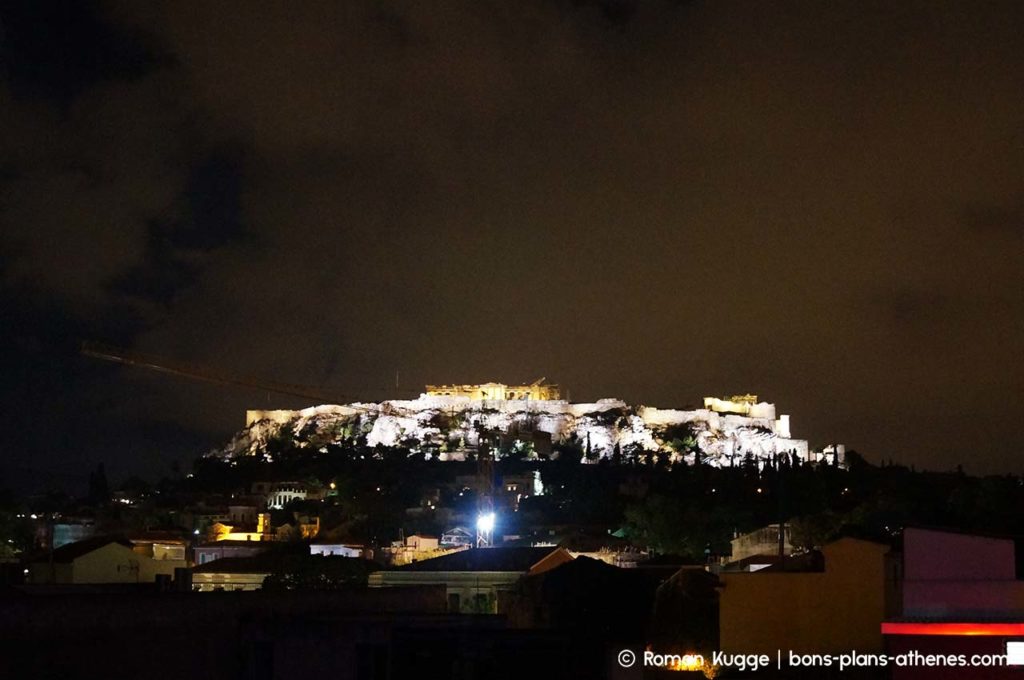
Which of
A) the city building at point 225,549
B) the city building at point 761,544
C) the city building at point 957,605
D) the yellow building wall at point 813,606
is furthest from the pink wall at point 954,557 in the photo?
the city building at point 225,549

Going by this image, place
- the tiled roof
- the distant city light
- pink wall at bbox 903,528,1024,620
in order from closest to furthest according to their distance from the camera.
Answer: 1. pink wall at bbox 903,528,1024,620
2. the tiled roof
3. the distant city light

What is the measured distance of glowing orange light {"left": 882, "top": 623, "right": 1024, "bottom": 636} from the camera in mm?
18438

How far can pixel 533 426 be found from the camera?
142 meters

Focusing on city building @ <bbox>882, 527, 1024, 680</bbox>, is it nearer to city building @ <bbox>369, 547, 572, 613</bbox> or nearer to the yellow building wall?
the yellow building wall

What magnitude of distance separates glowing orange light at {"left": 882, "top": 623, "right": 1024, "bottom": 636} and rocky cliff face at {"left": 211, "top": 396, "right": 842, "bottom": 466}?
112 meters

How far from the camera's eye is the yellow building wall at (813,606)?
21.7 metres

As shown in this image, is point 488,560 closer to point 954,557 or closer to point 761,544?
point 761,544

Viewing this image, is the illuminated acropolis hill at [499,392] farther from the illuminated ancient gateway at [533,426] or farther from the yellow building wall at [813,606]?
the yellow building wall at [813,606]

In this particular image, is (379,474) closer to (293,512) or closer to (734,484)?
(293,512)

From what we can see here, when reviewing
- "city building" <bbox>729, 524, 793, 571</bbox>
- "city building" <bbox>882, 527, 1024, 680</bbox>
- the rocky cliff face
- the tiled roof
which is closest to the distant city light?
"city building" <bbox>729, 524, 793, 571</bbox>

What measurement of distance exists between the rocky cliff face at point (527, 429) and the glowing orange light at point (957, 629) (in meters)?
112

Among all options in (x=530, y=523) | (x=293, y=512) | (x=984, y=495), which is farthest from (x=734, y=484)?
(x=984, y=495)

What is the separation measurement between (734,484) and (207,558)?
119 ft

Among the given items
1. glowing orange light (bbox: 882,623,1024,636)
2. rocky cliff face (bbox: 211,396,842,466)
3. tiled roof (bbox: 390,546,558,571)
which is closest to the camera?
glowing orange light (bbox: 882,623,1024,636)
